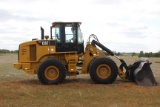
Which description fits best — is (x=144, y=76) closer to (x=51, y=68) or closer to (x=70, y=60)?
(x=70, y=60)

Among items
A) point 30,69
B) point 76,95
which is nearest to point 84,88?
point 76,95

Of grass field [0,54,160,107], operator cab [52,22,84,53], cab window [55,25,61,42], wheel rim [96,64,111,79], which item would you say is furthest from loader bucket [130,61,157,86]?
cab window [55,25,61,42]

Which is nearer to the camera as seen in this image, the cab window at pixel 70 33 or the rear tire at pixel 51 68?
the rear tire at pixel 51 68

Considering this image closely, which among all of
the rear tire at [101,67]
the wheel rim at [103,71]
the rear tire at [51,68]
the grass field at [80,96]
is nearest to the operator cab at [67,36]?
the rear tire at [51,68]

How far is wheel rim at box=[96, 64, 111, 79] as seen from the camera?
16.9 m

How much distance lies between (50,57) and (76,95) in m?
4.53

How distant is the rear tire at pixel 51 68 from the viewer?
16609 millimetres

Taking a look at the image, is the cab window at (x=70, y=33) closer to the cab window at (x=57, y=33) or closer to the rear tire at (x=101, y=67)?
the cab window at (x=57, y=33)

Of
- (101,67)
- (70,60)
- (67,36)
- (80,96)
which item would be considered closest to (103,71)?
(101,67)

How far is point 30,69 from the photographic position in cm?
1741

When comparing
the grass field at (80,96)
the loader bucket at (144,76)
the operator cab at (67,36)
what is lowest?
the grass field at (80,96)

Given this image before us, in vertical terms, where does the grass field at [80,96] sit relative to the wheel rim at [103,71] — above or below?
below

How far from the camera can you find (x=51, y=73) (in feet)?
55.2

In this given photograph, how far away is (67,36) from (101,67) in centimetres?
224
